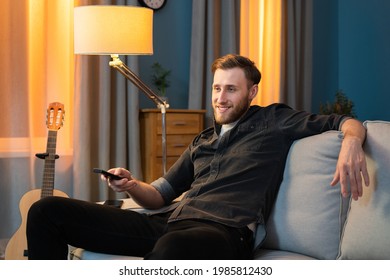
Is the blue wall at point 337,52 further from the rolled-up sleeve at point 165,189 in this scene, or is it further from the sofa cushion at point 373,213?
the sofa cushion at point 373,213

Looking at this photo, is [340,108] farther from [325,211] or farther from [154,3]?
[325,211]

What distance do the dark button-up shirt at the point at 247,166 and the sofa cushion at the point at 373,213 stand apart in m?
0.27

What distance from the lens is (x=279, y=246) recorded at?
2.13 m

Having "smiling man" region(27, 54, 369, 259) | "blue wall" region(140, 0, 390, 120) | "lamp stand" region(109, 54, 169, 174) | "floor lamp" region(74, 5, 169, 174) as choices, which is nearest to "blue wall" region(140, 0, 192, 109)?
"blue wall" region(140, 0, 390, 120)

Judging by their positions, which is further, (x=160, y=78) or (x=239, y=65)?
(x=160, y=78)

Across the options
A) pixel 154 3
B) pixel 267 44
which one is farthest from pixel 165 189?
pixel 267 44

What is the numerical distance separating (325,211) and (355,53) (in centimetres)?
381

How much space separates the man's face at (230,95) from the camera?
2.42 meters

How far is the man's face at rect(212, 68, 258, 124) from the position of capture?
95.3 inches

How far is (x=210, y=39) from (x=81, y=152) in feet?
4.66

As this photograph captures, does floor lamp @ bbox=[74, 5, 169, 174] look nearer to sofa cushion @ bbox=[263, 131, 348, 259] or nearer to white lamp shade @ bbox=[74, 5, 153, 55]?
white lamp shade @ bbox=[74, 5, 153, 55]

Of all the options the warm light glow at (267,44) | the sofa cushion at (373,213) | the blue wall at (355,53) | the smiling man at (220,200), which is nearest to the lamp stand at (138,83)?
the smiling man at (220,200)

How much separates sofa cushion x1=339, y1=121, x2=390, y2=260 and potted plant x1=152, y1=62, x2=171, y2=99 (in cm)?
282

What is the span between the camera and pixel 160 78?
464 centimetres
